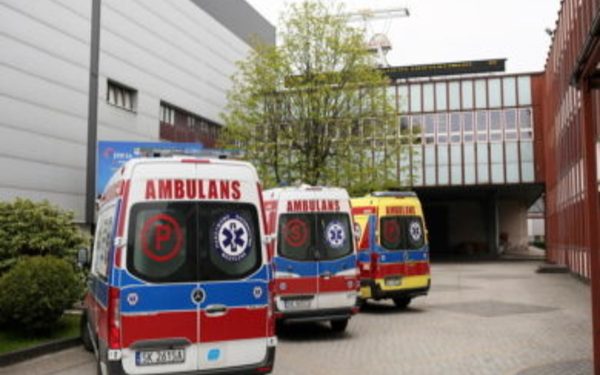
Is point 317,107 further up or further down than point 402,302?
further up

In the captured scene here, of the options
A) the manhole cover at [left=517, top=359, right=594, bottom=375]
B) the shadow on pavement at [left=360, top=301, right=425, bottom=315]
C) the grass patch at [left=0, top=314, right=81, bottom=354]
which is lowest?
the shadow on pavement at [left=360, top=301, right=425, bottom=315]

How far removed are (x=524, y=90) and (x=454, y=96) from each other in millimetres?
4340

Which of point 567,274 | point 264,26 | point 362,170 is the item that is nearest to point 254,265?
point 362,170

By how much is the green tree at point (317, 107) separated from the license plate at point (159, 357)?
1836 centimetres

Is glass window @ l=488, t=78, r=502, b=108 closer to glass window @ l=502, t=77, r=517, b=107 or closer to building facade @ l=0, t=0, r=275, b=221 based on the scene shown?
glass window @ l=502, t=77, r=517, b=107

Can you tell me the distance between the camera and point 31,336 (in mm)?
10656

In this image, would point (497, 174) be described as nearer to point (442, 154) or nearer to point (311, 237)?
point (442, 154)

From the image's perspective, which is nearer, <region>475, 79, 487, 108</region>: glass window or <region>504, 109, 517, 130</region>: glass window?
<region>504, 109, 517, 130</region>: glass window

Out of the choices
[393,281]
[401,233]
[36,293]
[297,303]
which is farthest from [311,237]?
[36,293]

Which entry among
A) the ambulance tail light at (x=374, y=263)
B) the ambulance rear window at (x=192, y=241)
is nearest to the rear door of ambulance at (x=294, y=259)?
the ambulance tail light at (x=374, y=263)

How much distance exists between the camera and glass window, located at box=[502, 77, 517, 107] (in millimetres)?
42312

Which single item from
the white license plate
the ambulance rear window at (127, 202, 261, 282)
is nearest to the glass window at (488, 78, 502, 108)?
the white license plate

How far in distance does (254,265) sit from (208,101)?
31.7 m

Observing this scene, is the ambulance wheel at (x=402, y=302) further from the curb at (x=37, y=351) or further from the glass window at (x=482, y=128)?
the glass window at (x=482, y=128)
